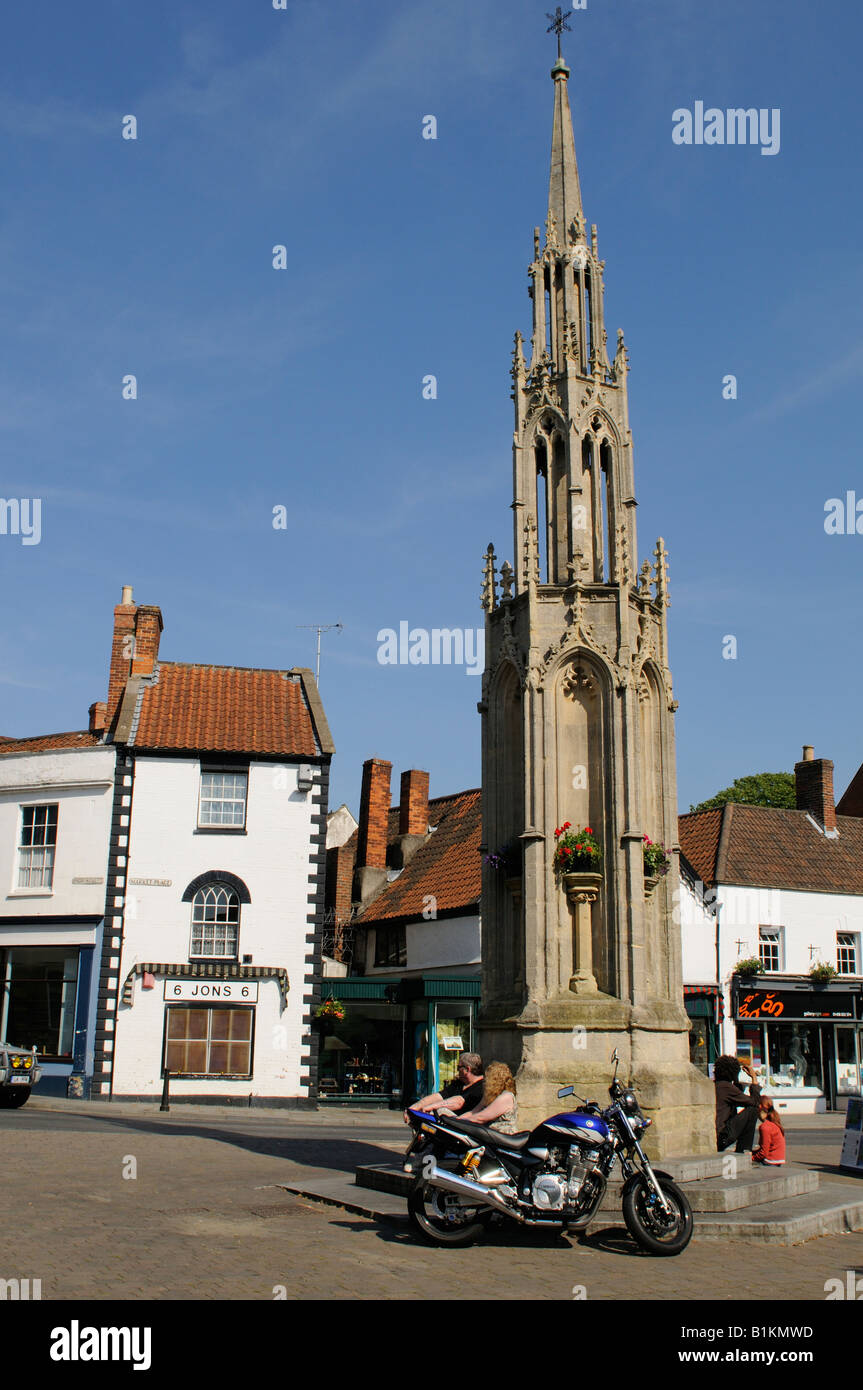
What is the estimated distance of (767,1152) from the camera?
1380 cm

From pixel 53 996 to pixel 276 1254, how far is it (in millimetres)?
21394

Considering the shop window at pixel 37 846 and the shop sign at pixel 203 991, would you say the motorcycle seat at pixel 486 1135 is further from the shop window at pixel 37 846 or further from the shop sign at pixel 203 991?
the shop window at pixel 37 846

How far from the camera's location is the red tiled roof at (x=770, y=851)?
121ft

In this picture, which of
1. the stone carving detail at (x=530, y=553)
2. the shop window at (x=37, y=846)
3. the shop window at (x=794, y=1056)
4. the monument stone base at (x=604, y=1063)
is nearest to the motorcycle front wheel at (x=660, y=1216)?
the monument stone base at (x=604, y=1063)

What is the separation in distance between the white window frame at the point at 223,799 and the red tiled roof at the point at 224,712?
0.59m

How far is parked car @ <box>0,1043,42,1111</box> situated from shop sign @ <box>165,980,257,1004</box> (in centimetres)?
439

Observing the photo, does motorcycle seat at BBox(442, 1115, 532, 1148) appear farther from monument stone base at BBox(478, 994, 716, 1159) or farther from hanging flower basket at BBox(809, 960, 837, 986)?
hanging flower basket at BBox(809, 960, 837, 986)

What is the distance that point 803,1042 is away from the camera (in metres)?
Answer: 36.5

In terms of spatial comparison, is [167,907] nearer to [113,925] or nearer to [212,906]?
[212,906]
